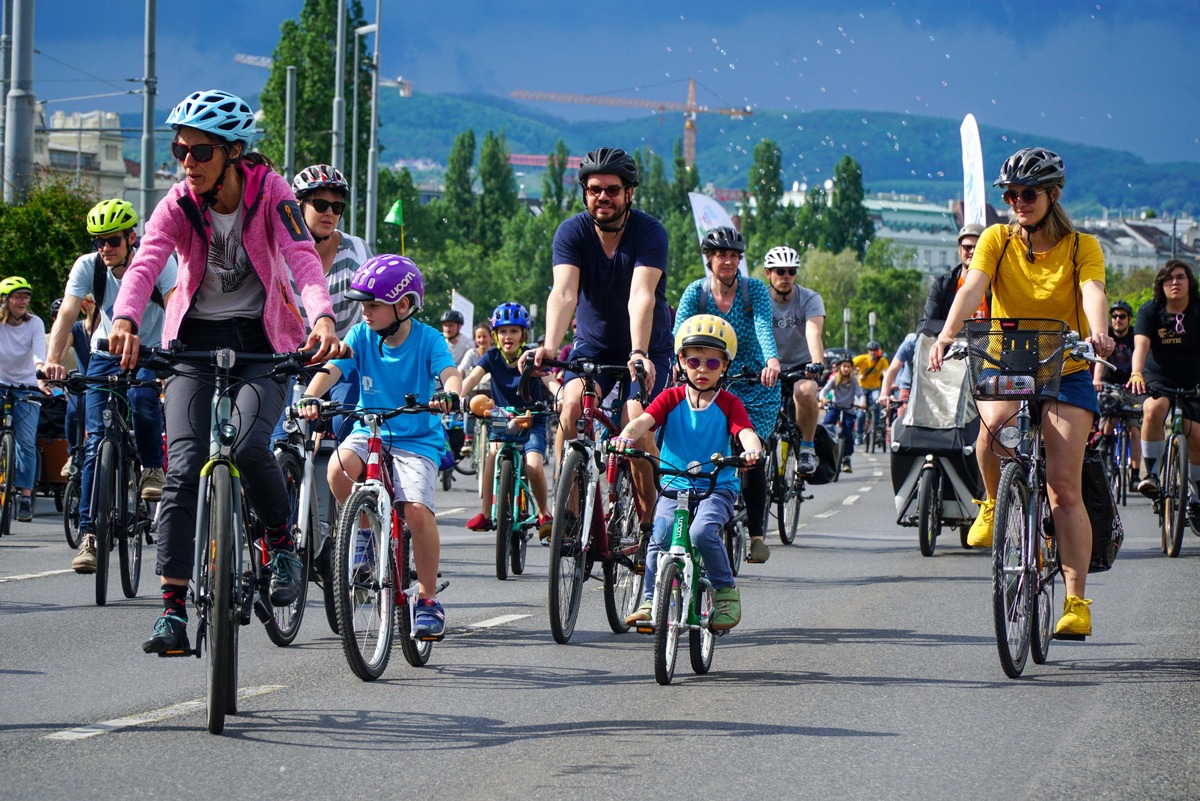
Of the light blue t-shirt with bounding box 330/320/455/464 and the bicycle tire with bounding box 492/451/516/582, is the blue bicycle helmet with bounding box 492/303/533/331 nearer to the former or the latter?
the bicycle tire with bounding box 492/451/516/582

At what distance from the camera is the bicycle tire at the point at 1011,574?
283 inches

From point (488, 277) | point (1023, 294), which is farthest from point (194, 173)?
point (488, 277)

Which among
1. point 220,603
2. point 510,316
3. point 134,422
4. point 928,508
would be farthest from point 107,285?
point 928,508

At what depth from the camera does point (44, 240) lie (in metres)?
20.8

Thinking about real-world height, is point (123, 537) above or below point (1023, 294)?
below

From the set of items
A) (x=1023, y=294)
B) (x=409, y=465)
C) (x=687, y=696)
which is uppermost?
(x=1023, y=294)

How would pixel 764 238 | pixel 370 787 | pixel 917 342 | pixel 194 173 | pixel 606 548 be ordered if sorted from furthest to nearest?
pixel 764 238, pixel 917 342, pixel 606 548, pixel 194 173, pixel 370 787

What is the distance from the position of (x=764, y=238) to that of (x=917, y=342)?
121 m

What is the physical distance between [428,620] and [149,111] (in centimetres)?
2122

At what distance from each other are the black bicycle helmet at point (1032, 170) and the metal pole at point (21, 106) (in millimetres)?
15720

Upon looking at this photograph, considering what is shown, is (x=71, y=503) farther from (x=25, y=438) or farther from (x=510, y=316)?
(x=510, y=316)

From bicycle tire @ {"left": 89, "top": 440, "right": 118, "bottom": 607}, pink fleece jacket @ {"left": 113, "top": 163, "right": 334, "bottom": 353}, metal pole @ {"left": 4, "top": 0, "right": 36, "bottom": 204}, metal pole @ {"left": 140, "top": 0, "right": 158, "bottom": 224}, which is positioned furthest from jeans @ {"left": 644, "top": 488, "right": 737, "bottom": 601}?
metal pole @ {"left": 140, "top": 0, "right": 158, "bottom": 224}

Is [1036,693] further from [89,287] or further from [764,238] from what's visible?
[764,238]

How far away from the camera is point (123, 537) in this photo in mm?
9797
